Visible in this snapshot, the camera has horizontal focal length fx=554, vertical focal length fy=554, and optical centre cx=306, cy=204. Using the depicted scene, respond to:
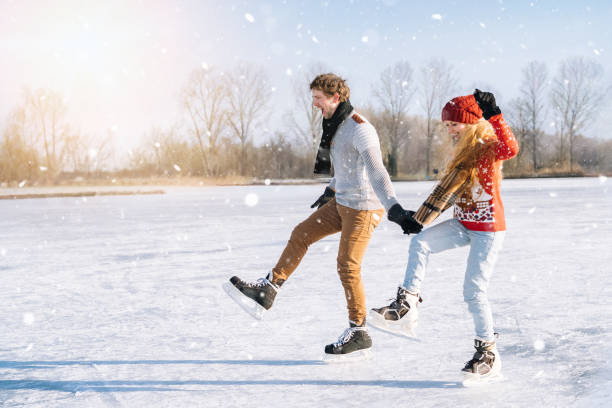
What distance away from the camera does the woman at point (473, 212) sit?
2.70 m

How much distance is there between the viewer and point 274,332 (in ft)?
12.4

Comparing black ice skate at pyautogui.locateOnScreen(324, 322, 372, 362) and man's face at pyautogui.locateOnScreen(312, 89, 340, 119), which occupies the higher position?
man's face at pyautogui.locateOnScreen(312, 89, 340, 119)

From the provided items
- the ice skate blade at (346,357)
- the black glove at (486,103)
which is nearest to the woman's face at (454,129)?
the black glove at (486,103)

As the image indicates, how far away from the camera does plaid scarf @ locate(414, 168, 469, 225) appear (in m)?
2.70

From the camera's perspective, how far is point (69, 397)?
272cm

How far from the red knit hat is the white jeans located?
1.68 ft

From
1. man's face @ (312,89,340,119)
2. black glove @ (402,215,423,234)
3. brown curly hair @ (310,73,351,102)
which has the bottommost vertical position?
black glove @ (402,215,423,234)

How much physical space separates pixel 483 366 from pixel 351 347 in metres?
0.73

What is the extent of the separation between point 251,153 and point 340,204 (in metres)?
50.5

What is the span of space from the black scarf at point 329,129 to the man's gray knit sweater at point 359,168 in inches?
1.1

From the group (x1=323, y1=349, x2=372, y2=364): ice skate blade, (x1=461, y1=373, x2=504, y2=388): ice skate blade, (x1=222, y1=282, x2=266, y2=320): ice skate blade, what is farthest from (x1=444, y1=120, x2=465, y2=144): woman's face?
(x1=222, y1=282, x2=266, y2=320): ice skate blade

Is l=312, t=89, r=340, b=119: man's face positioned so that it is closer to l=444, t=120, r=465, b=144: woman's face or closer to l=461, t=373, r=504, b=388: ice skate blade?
l=444, t=120, r=465, b=144: woman's face

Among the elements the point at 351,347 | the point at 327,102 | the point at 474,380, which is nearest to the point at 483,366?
the point at 474,380

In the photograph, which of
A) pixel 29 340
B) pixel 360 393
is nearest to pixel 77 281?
pixel 29 340
